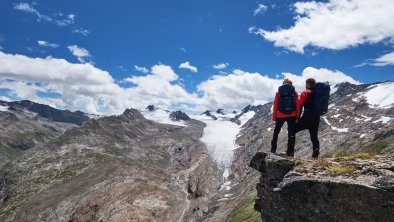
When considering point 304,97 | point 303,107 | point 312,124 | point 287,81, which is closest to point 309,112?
point 303,107

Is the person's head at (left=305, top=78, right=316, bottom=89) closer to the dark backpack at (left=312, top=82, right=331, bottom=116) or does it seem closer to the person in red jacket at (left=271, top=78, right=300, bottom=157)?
the dark backpack at (left=312, top=82, right=331, bottom=116)

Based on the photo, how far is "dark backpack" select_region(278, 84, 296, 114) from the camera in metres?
25.9

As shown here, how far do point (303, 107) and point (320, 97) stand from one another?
1.47m

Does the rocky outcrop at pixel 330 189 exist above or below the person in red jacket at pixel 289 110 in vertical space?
below

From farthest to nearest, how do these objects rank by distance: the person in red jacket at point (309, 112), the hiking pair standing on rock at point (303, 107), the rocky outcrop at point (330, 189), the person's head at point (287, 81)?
the person's head at point (287, 81) < the person in red jacket at point (309, 112) < the hiking pair standing on rock at point (303, 107) < the rocky outcrop at point (330, 189)

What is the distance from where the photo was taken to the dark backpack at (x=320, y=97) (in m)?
25.0

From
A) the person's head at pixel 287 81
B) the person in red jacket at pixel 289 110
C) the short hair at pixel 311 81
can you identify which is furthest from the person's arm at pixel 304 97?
→ the person's head at pixel 287 81

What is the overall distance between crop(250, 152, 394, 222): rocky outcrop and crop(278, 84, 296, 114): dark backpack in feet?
9.62

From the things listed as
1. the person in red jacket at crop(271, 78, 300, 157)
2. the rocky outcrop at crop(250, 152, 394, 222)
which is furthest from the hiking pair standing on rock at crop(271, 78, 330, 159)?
the rocky outcrop at crop(250, 152, 394, 222)

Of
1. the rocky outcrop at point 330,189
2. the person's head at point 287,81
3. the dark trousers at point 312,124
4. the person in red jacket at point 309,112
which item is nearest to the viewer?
the rocky outcrop at point 330,189

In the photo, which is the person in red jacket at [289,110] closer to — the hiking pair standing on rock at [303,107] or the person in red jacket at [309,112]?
the hiking pair standing on rock at [303,107]

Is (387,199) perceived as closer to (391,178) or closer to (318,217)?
(391,178)

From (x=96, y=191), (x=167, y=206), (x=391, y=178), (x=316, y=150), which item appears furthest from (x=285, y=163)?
(x=96, y=191)

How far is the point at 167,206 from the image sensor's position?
481 feet
